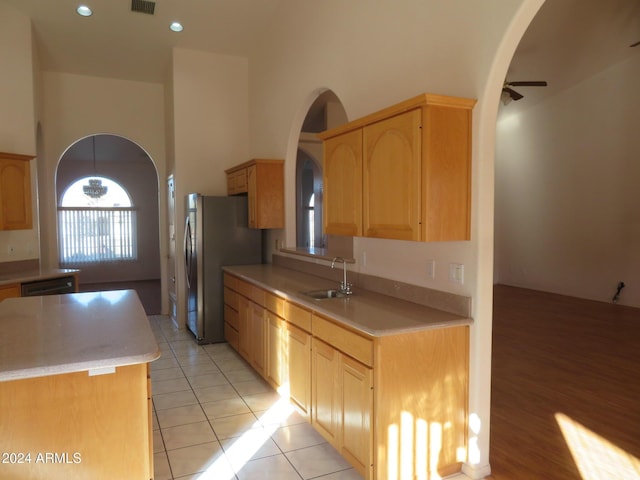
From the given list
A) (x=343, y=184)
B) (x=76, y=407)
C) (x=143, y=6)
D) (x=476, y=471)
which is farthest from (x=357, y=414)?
(x=143, y=6)

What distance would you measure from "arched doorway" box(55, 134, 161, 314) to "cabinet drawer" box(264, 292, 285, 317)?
658 cm

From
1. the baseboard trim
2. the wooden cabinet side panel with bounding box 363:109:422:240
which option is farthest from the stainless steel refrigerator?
the baseboard trim

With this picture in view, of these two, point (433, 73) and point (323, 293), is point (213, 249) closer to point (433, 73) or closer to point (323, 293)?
point (323, 293)

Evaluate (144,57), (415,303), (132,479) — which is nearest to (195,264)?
(144,57)

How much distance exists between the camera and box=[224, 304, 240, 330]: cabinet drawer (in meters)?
4.73

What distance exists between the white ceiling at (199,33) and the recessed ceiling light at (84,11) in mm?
60

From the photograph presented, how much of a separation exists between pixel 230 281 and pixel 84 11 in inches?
126

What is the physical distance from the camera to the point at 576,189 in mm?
7676

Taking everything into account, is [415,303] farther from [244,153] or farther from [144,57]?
[144,57]

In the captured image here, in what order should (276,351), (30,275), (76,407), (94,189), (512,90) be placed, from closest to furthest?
(76,407) → (276,351) → (30,275) → (512,90) → (94,189)

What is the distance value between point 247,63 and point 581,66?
4.98 meters

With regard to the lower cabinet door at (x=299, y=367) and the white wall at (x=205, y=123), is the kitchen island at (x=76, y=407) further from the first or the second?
the white wall at (x=205, y=123)

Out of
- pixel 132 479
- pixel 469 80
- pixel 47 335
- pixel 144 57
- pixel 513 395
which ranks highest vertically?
pixel 144 57

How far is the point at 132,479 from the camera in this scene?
1955 millimetres
